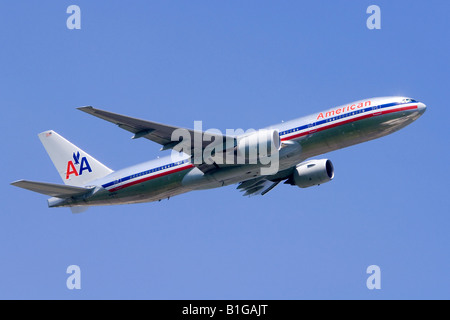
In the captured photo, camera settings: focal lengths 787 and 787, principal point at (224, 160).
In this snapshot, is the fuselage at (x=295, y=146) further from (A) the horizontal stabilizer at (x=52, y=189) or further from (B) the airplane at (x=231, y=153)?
(A) the horizontal stabilizer at (x=52, y=189)

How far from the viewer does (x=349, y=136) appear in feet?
154

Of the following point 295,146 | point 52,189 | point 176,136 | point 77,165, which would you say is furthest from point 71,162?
point 295,146

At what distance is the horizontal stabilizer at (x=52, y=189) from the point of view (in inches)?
1895

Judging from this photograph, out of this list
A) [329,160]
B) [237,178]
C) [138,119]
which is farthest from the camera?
[329,160]

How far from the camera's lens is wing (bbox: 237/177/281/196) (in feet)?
179

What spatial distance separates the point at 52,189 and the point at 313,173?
56.6 feet

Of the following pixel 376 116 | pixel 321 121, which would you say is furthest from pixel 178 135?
pixel 376 116

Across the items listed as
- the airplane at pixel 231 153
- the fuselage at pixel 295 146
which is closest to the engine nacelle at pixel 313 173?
the airplane at pixel 231 153

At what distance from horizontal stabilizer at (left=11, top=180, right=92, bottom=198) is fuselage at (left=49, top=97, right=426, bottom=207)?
4.79 ft

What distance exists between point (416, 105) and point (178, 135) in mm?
14329

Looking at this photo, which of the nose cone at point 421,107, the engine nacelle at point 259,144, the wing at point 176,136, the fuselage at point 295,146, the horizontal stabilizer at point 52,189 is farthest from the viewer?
the horizontal stabilizer at point 52,189

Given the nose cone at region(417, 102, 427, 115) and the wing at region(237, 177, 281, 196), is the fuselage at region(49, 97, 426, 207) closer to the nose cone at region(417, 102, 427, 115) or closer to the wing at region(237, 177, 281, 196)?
the nose cone at region(417, 102, 427, 115)

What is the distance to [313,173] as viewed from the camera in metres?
52.9

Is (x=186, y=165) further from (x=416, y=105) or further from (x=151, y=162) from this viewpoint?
(x=416, y=105)
